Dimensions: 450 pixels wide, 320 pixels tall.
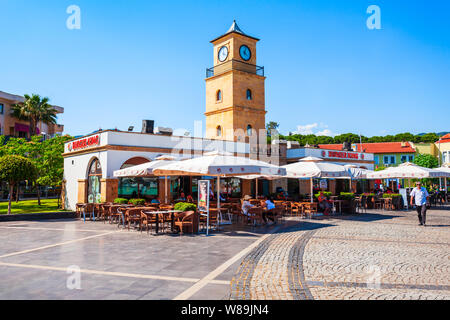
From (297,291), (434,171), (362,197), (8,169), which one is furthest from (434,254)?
(8,169)

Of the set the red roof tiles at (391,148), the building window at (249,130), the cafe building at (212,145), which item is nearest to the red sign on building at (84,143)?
the cafe building at (212,145)

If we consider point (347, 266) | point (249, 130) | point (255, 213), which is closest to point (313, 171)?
point (255, 213)

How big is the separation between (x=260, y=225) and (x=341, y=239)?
4.10 meters

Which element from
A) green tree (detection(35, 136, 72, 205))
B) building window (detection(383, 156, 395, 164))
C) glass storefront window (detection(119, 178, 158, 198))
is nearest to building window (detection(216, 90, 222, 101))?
glass storefront window (detection(119, 178, 158, 198))

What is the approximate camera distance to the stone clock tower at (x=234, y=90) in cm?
2955

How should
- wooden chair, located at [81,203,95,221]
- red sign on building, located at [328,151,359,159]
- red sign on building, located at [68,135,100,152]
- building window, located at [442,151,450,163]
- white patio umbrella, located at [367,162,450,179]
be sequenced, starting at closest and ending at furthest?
1. wooden chair, located at [81,203,95,221]
2. white patio umbrella, located at [367,162,450,179]
3. red sign on building, located at [68,135,100,152]
4. red sign on building, located at [328,151,359,159]
5. building window, located at [442,151,450,163]

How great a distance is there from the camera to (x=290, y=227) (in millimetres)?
13172

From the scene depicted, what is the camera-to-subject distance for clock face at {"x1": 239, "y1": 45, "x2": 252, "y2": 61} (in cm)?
3091

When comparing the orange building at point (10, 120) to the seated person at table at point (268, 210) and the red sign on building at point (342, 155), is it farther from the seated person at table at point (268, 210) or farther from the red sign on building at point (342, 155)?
the seated person at table at point (268, 210)

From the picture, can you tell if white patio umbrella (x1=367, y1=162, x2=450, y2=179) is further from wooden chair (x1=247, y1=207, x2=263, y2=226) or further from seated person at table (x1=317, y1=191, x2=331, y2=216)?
wooden chair (x1=247, y1=207, x2=263, y2=226)

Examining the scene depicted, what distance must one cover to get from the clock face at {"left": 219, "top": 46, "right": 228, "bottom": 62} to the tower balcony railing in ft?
1.97

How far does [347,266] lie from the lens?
23.1ft

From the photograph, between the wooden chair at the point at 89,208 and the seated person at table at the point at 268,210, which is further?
the wooden chair at the point at 89,208

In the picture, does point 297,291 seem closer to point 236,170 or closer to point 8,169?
point 236,170
